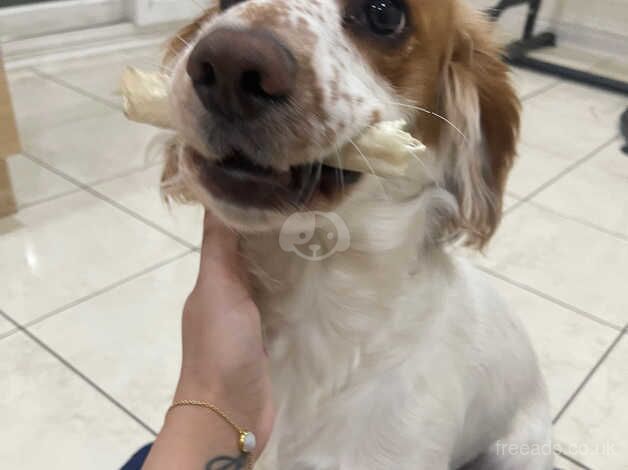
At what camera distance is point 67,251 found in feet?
6.30

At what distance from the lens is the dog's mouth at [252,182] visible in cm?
73

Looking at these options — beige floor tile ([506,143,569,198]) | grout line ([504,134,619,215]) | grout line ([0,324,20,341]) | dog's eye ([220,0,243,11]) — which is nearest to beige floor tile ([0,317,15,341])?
grout line ([0,324,20,341])

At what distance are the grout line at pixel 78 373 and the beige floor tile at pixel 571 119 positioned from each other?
6.14 ft

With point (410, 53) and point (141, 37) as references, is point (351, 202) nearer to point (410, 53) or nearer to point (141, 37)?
point (410, 53)

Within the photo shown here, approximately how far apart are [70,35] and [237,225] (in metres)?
2.95

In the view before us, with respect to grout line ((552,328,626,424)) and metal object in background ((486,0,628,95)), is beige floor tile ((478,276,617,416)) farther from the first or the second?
metal object in background ((486,0,628,95))

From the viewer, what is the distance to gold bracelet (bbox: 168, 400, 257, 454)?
84 cm

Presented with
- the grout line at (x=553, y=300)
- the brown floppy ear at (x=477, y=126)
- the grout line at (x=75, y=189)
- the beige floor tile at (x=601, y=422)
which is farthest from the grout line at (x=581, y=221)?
the brown floppy ear at (x=477, y=126)

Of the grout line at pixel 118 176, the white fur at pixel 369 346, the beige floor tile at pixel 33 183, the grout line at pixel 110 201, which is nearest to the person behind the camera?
the white fur at pixel 369 346

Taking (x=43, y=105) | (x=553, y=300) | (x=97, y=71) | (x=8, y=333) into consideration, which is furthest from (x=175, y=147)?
(x=97, y=71)

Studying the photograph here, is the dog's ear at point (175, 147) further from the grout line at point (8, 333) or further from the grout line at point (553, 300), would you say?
the grout line at point (553, 300)

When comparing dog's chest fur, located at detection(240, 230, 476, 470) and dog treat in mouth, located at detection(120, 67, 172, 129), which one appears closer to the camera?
dog treat in mouth, located at detection(120, 67, 172, 129)

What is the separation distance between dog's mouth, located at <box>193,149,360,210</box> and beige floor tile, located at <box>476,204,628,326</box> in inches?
49.3

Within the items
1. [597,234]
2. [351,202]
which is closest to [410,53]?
[351,202]
